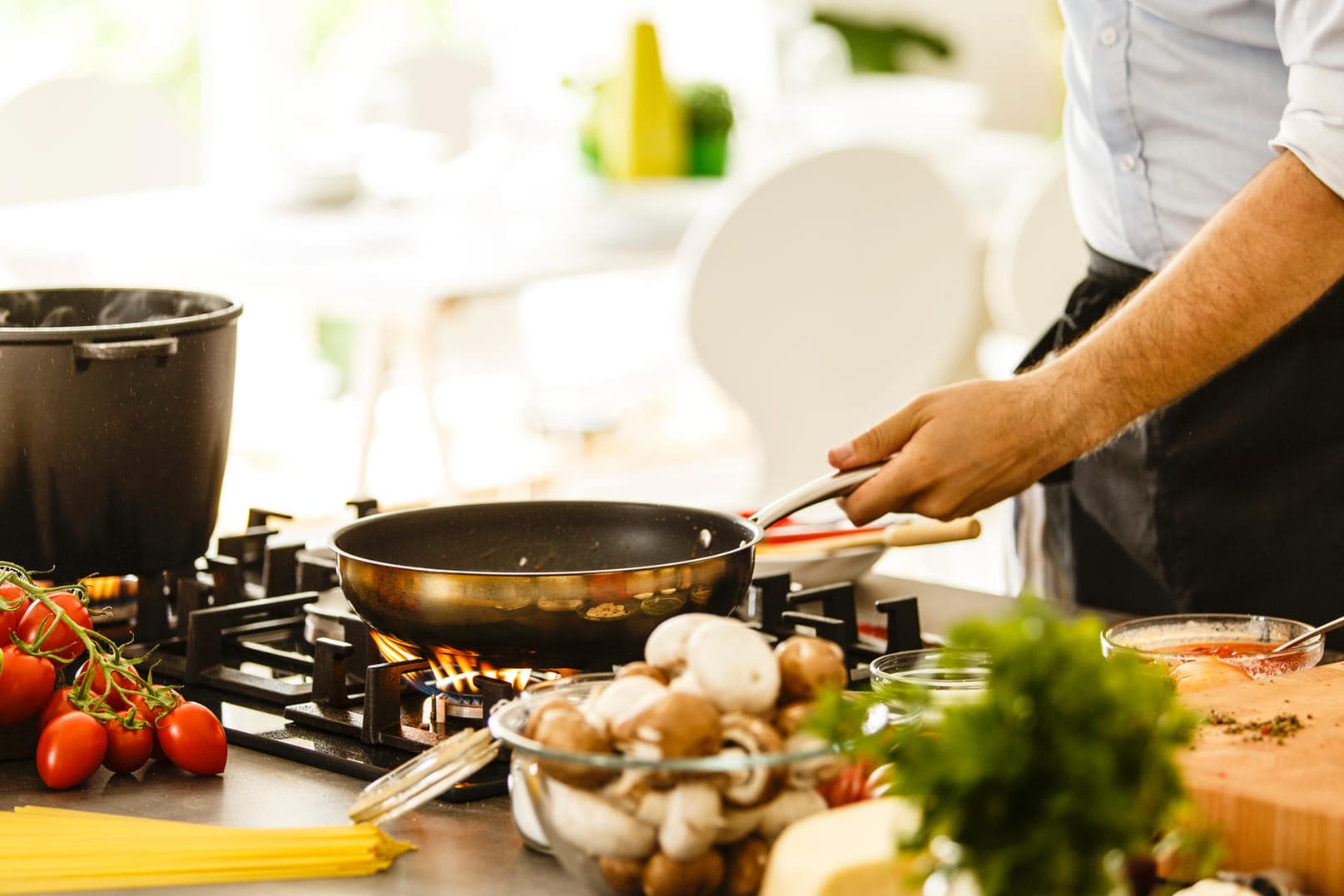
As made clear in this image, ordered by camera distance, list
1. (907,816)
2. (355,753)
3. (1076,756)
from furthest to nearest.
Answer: (355,753) < (907,816) < (1076,756)

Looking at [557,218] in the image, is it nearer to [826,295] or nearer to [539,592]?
[826,295]

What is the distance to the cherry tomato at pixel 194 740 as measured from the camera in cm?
97

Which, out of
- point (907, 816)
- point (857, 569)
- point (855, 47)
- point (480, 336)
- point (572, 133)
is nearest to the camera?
point (907, 816)

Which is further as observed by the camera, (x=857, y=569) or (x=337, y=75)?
(x=337, y=75)

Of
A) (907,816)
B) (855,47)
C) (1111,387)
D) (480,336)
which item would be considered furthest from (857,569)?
(855,47)

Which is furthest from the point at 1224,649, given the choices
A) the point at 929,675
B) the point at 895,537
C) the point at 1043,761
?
the point at 1043,761

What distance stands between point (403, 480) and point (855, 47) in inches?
85.7

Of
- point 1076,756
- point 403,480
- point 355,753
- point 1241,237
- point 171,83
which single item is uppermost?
point 171,83

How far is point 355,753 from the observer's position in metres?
0.98

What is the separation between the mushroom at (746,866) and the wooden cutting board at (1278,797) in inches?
7.9

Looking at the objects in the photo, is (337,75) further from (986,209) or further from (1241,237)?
(1241,237)

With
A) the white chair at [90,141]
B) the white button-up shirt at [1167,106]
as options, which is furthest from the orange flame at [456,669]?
the white chair at [90,141]

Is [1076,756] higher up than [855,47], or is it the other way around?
[855,47]

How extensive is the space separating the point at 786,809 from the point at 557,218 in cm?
279
